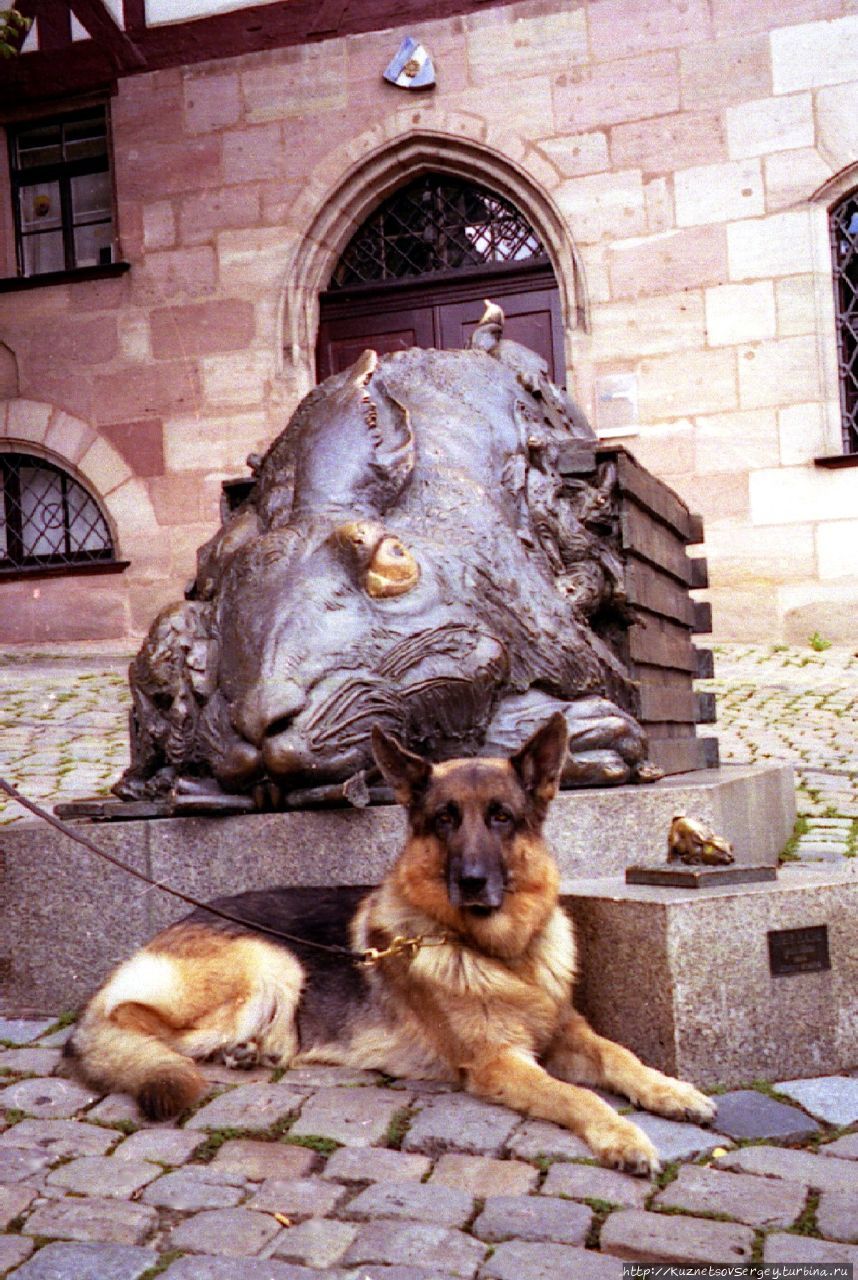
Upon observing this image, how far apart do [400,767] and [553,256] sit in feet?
41.6

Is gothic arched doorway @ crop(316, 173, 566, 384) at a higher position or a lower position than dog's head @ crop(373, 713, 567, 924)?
higher

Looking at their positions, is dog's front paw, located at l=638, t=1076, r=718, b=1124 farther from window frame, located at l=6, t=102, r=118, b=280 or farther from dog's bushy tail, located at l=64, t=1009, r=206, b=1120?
window frame, located at l=6, t=102, r=118, b=280

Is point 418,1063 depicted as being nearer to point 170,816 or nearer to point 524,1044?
point 524,1044

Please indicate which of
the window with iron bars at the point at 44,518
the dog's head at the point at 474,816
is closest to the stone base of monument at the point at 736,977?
the dog's head at the point at 474,816

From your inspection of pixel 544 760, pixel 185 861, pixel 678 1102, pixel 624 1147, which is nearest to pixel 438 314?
pixel 185 861

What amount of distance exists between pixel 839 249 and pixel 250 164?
237 inches

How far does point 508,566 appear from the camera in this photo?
5766 millimetres

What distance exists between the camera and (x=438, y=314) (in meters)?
16.8

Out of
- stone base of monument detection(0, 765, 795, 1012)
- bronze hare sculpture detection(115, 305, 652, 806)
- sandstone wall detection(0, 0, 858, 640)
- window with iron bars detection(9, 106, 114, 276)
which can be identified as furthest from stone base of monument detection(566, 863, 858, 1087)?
window with iron bars detection(9, 106, 114, 276)

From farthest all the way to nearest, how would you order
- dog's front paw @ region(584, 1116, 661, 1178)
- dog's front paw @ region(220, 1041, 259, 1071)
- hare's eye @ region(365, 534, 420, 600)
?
hare's eye @ region(365, 534, 420, 600) → dog's front paw @ region(220, 1041, 259, 1071) → dog's front paw @ region(584, 1116, 661, 1178)

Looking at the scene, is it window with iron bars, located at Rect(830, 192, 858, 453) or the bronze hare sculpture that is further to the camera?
window with iron bars, located at Rect(830, 192, 858, 453)

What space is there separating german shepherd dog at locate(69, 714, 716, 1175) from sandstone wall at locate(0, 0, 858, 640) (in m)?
11.2

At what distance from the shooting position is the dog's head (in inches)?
157

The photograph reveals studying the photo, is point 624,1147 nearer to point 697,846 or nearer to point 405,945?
point 405,945
